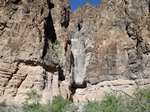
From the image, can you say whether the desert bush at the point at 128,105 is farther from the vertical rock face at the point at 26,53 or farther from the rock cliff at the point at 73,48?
the rock cliff at the point at 73,48

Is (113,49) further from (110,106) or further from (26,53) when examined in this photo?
(110,106)

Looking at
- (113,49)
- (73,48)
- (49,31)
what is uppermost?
(49,31)

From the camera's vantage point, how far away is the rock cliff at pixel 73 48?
27.1 meters

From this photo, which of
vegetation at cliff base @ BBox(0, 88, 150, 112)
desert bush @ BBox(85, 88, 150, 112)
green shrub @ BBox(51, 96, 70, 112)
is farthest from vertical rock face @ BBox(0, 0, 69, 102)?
desert bush @ BBox(85, 88, 150, 112)

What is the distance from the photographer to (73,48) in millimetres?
37250

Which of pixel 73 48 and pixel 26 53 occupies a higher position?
pixel 73 48

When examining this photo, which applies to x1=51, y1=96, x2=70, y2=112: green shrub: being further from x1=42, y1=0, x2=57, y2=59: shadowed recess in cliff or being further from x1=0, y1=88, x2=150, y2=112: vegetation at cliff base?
x1=42, y1=0, x2=57, y2=59: shadowed recess in cliff

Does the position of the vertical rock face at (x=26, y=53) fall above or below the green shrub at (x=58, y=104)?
above

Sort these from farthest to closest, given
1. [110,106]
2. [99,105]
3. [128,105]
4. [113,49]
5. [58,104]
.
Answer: [113,49]
[58,104]
[99,105]
[110,106]
[128,105]

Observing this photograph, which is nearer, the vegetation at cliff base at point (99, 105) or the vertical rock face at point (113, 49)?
the vegetation at cliff base at point (99, 105)

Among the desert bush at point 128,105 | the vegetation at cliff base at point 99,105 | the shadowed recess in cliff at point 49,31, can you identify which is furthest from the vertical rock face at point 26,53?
the desert bush at point 128,105

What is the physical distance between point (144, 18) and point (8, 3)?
11589 millimetres

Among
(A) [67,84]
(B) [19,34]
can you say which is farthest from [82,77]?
(B) [19,34]

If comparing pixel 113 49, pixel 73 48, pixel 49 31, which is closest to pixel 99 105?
pixel 49 31
